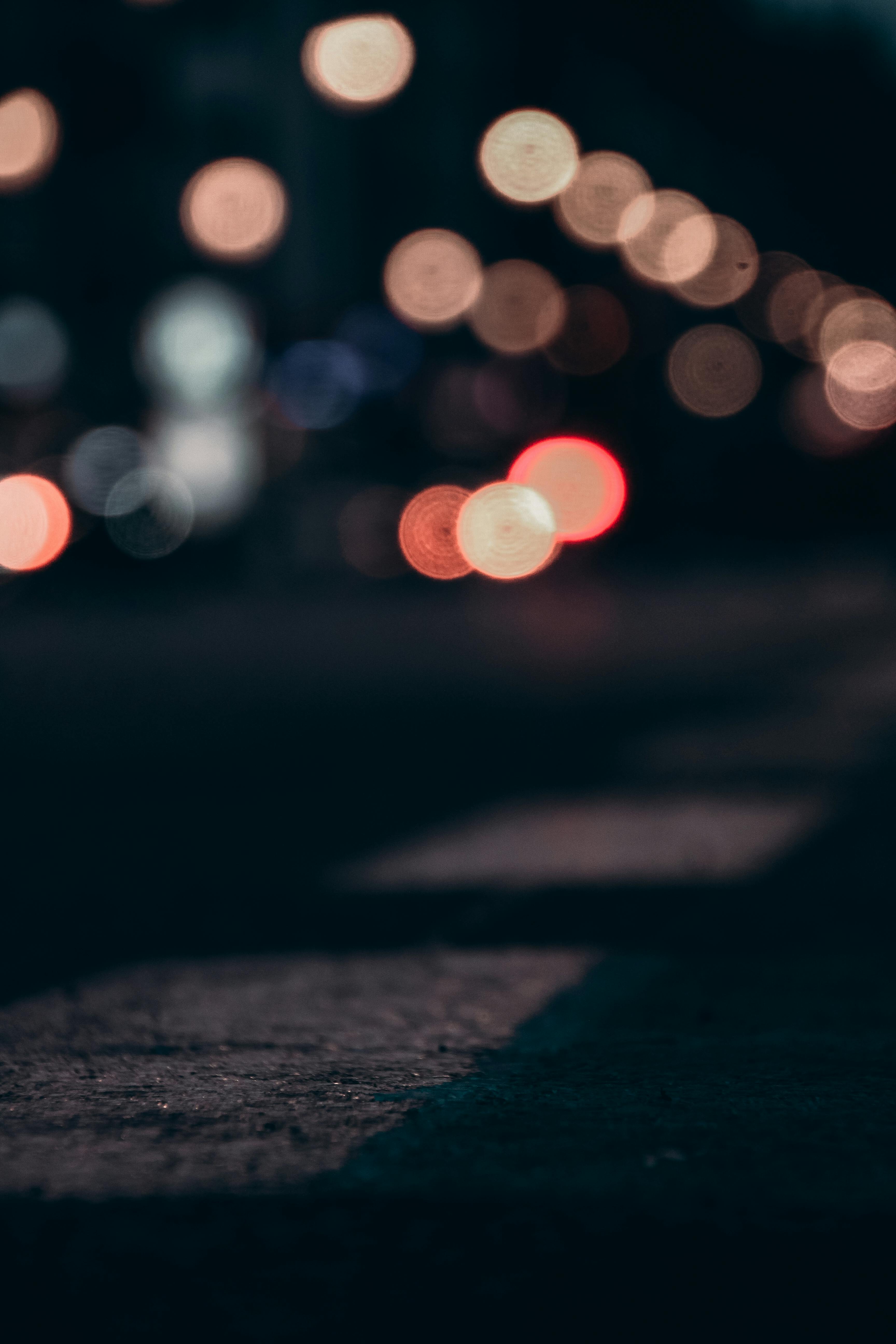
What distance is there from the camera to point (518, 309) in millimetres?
33156

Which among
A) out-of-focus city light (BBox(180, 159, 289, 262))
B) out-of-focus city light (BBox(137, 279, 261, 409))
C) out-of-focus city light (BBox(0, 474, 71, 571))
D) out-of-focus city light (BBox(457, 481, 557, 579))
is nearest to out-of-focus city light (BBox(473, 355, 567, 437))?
out-of-focus city light (BBox(457, 481, 557, 579))

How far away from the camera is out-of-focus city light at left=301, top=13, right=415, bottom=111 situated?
2297cm

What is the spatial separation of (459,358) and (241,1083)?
2992 cm

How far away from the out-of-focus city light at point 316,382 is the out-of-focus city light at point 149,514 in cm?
284

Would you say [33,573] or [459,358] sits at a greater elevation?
[459,358]

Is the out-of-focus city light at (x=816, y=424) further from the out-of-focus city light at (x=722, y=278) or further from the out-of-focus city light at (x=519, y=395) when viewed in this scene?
the out-of-focus city light at (x=519, y=395)

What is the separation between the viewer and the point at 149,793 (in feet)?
24.7

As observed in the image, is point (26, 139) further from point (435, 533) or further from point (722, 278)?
point (722, 278)

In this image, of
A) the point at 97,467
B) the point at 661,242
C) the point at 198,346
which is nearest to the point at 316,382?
the point at 198,346

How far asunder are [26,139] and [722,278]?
1690 centimetres

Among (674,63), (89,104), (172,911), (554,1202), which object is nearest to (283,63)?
(89,104)

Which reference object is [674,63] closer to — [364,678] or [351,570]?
[351,570]

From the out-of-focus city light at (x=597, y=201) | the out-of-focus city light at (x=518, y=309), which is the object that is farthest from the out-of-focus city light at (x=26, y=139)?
the out-of-focus city light at (x=597, y=201)

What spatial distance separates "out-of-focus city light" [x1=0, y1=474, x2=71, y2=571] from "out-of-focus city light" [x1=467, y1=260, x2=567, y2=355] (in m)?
10.7
